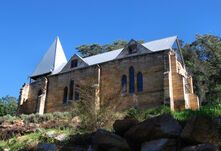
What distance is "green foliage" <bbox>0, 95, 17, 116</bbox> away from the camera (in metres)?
50.8

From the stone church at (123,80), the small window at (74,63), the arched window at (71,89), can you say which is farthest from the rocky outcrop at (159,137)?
the small window at (74,63)

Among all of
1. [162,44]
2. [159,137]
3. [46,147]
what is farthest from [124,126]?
[162,44]

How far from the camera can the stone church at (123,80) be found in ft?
96.0

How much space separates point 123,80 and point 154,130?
2264 centimetres

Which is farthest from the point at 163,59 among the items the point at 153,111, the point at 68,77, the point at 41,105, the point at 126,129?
the point at 126,129

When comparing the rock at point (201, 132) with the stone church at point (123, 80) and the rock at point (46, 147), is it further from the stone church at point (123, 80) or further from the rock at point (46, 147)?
the stone church at point (123, 80)

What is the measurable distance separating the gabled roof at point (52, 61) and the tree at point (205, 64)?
17.8 m

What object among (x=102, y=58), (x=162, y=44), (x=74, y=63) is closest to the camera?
(x=162, y=44)

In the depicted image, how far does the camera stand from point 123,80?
1275 inches

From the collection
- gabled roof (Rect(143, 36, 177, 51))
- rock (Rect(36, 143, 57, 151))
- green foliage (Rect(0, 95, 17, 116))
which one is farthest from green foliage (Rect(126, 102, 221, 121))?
green foliage (Rect(0, 95, 17, 116))

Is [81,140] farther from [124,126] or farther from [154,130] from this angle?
[154,130]

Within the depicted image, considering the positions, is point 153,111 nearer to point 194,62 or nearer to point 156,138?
point 156,138

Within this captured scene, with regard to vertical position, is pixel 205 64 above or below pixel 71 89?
above

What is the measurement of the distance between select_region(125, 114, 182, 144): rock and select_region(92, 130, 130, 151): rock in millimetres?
480
